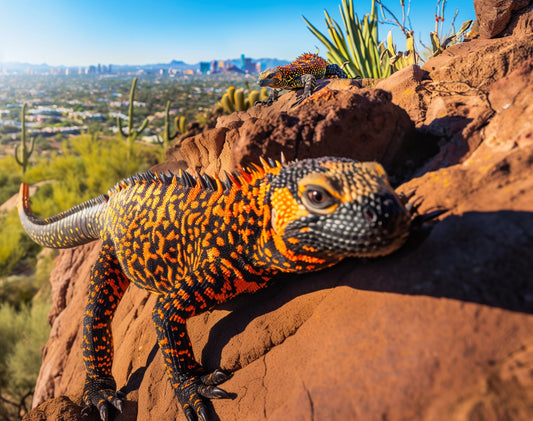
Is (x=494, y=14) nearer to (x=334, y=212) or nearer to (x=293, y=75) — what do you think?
(x=293, y=75)

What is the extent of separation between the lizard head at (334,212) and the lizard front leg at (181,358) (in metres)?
1.10

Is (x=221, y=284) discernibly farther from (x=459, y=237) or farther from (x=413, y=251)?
(x=459, y=237)

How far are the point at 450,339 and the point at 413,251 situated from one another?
2.04ft

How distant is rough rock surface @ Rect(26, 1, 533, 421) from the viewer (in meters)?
1.75

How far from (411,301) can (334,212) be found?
0.74m

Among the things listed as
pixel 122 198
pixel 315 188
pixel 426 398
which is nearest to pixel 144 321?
pixel 122 198

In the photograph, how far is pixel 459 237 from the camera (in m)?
2.11

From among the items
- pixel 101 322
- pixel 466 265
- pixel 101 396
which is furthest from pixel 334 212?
pixel 101 396

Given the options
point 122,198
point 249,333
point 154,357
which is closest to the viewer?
point 249,333

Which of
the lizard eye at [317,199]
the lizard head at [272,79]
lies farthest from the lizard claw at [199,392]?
the lizard head at [272,79]

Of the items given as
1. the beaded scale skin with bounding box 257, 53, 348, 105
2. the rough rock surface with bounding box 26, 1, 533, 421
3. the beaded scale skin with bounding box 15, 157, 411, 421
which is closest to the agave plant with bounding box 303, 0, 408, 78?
the beaded scale skin with bounding box 257, 53, 348, 105

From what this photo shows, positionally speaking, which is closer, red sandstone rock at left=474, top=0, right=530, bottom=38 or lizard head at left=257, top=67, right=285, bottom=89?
red sandstone rock at left=474, top=0, right=530, bottom=38

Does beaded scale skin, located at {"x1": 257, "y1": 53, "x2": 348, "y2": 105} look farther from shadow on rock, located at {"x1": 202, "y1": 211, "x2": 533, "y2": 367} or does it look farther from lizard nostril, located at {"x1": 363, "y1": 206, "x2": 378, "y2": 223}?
lizard nostril, located at {"x1": 363, "y1": 206, "x2": 378, "y2": 223}

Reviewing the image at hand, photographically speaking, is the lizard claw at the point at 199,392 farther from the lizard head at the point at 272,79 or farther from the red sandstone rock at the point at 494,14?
the red sandstone rock at the point at 494,14
